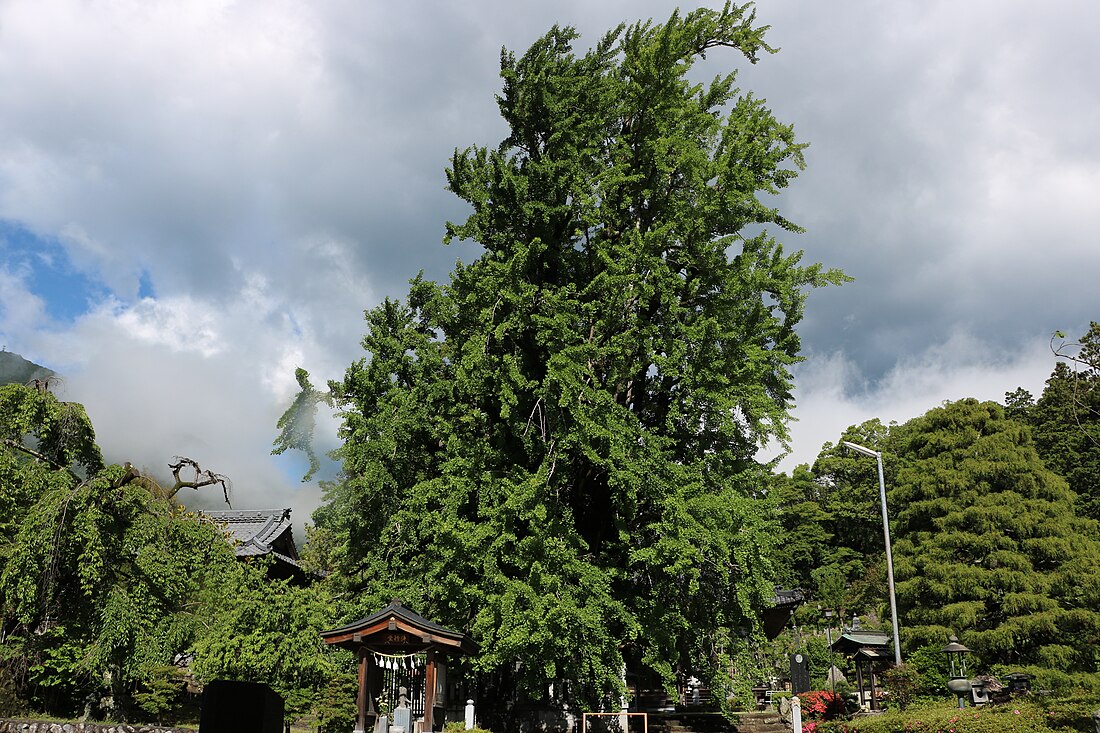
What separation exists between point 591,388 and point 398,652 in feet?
25.2

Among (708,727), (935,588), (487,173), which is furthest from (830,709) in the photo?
(487,173)

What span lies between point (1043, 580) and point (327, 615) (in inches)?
Answer: 868

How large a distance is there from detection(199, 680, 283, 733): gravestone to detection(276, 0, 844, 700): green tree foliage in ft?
51.8

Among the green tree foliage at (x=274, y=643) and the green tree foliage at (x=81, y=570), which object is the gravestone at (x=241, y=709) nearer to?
the green tree foliage at (x=274, y=643)

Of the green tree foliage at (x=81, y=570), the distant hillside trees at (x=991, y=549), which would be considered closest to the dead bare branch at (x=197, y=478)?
the green tree foliage at (x=81, y=570)

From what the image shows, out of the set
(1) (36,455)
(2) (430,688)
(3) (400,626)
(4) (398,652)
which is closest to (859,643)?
(2) (430,688)

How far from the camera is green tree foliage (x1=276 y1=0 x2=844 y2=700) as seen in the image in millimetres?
17734

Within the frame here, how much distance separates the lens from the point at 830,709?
23.6m

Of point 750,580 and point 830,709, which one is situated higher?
point 750,580

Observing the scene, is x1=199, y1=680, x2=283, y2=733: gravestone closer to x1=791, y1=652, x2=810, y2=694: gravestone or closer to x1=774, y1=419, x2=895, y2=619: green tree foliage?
x1=791, y1=652, x2=810, y2=694: gravestone

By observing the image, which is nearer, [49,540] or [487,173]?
[49,540]

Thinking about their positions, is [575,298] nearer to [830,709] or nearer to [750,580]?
[750,580]

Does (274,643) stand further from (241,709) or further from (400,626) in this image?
(241,709)

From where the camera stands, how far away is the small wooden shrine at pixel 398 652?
54.1 ft
